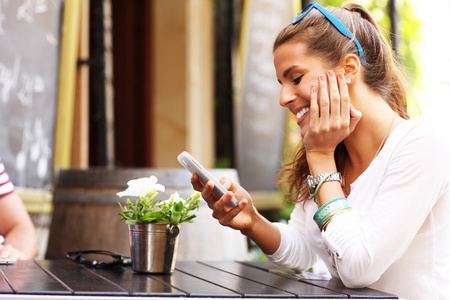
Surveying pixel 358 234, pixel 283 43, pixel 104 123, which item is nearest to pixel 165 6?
pixel 104 123

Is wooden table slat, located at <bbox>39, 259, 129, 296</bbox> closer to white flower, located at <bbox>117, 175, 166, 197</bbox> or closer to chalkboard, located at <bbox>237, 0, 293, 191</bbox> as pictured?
white flower, located at <bbox>117, 175, 166, 197</bbox>

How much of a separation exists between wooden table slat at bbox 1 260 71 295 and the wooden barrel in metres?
0.80

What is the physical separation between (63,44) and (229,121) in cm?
245

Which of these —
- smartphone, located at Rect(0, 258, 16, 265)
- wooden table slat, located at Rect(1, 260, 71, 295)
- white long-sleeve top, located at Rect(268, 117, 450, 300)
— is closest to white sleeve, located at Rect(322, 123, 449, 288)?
white long-sleeve top, located at Rect(268, 117, 450, 300)

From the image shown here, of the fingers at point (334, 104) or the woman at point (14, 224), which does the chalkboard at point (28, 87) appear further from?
the fingers at point (334, 104)

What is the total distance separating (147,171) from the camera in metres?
2.53

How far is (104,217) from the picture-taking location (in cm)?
252

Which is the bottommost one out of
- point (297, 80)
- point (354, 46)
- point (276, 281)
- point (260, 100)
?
point (276, 281)

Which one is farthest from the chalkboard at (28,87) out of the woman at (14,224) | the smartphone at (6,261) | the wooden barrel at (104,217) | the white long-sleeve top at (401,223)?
the white long-sleeve top at (401,223)

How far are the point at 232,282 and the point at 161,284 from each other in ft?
0.59

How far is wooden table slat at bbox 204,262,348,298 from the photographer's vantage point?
4.42 feet

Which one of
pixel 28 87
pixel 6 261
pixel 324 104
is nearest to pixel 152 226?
pixel 6 261

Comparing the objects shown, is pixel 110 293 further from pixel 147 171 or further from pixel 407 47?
pixel 407 47

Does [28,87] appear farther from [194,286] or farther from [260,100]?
[260,100]
